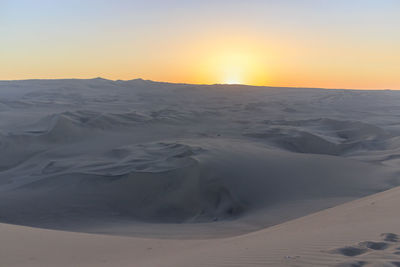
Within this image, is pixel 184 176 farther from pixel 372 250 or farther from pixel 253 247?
pixel 372 250

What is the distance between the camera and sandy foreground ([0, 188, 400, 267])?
365 centimetres

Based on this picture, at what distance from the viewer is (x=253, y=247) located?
14.0 feet

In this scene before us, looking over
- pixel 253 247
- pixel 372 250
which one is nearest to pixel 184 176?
pixel 253 247

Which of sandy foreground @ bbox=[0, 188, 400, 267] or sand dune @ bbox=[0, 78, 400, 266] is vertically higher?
sand dune @ bbox=[0, 78, 400, 266]

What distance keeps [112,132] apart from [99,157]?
4024mm

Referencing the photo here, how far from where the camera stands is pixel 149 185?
29.6 ft

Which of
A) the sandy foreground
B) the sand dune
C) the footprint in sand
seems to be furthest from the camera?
the sand dune

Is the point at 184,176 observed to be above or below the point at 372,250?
above

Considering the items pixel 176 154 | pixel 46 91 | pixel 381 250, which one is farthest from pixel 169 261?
pixel 46 91

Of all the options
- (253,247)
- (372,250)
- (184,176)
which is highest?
(184,176)

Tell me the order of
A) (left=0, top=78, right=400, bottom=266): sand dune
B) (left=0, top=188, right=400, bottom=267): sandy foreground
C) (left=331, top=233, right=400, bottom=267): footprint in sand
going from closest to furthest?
(left=331, top=233, right=400, bottom=267): footprint in sand, (left=0, top=188, right=400, bottom=267): sandy foreground, (left=0, top=78, right=400, bottom=266): sand dune

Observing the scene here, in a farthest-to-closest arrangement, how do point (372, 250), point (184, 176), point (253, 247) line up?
point (184, 176) < point (253, 247) < point (372, 250)

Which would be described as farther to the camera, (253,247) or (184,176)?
(184,176)

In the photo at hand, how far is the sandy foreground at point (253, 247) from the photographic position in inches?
144
